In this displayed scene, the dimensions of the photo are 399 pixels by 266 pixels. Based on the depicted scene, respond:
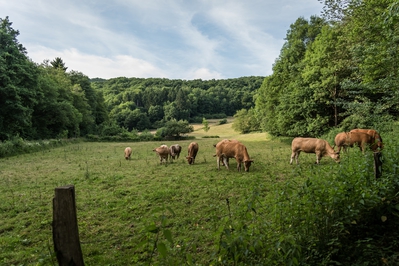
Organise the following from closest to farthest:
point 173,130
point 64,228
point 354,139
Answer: point 64,228
point 354,139
point 173,130

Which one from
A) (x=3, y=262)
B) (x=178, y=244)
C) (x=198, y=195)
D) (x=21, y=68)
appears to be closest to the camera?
(x=3, y=262)

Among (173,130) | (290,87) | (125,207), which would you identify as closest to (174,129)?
(173,130)

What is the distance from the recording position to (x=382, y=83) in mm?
10773

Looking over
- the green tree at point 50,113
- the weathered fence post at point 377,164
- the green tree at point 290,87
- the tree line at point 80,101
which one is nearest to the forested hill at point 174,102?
the tree line at point 80,101

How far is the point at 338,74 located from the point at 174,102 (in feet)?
271

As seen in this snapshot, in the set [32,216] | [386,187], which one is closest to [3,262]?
[32,216]

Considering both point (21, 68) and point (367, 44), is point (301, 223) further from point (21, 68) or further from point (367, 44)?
point (21, 68)

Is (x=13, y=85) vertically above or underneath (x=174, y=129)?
above

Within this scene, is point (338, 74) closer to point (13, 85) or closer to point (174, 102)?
point (13, 85)

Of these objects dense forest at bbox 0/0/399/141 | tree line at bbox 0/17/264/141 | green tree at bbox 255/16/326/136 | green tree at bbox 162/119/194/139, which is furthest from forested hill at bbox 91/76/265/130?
green tree at bbox 255/16/326/136

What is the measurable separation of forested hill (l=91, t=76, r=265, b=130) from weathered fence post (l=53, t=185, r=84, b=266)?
85.4 metres

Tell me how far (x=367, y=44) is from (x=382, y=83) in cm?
408

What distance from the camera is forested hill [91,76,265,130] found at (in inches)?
3457

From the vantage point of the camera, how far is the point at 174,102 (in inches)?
3979
